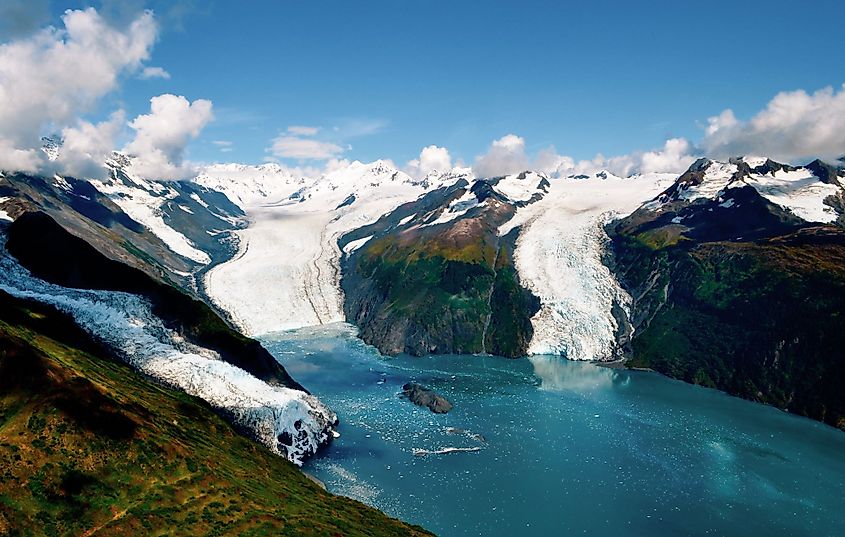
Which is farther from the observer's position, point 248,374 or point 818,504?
point 248,374

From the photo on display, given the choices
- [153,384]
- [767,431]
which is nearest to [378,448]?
[153,384]

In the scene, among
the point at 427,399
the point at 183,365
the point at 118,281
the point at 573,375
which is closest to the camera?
the point at 183,365

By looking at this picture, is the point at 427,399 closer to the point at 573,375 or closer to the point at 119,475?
the point at 573,375

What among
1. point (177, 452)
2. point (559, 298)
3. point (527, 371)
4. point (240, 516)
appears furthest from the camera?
point (559, 298)

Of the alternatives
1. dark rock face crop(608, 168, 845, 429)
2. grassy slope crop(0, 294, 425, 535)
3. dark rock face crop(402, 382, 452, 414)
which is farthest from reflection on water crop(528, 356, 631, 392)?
grassy slope crop(0, 294, 425, 535)

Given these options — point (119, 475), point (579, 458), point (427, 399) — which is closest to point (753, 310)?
point (579, 458)

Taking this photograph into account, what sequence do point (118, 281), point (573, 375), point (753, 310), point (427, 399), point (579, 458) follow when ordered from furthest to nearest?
point (573, 375) < point (753, 310) < point (427, 399) < point (118, 281) < point (579, 458)

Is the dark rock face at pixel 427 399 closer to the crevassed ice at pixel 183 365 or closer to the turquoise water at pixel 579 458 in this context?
the turquoise water at pixel 579 458

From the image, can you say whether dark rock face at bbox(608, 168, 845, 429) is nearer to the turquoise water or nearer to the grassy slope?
the turquoise water

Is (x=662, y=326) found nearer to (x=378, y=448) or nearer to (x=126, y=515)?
(x=378, y=448)
